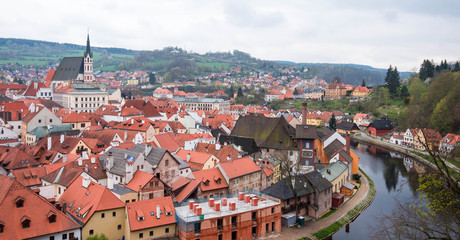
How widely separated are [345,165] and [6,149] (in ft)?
102

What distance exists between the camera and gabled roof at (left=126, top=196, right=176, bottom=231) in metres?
22.1

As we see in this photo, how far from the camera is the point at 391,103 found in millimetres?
95125

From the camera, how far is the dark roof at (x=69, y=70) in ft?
279

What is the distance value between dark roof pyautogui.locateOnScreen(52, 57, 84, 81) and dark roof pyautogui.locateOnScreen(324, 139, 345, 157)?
60561 mm

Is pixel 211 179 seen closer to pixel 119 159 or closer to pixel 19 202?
pixel 119 159

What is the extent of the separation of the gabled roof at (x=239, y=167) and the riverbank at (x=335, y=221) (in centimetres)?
595

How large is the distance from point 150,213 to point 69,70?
72.0 m

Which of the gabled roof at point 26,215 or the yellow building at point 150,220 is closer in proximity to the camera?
the gabled roof at point 26,215

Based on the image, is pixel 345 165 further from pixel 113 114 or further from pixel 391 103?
pixel 391 103

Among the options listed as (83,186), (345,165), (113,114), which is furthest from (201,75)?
(83,186)

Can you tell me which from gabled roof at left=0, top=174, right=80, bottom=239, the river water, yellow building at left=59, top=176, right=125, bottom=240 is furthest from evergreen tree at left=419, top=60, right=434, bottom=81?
gabled roof at left=0, top=174, right=80, bottom=239

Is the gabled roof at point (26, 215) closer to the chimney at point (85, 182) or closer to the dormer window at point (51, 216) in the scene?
the dormer window at point (51, 216)

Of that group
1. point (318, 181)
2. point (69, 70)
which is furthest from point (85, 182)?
point (69, 70)

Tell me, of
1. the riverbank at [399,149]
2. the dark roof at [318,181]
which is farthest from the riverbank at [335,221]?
the riverbank at [399,149]
